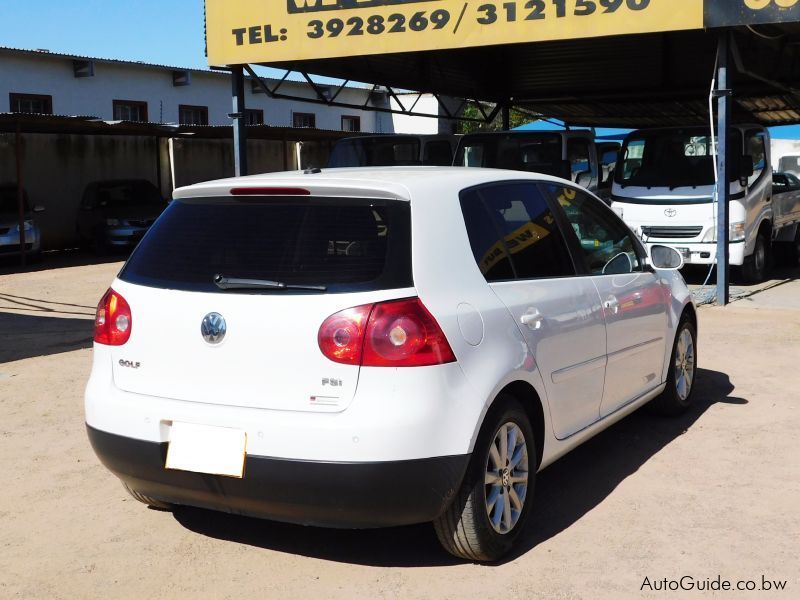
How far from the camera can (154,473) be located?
3994 mm

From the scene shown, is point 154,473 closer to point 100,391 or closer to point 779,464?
point 100,391

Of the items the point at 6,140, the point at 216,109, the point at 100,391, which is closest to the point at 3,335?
the point at 100,391

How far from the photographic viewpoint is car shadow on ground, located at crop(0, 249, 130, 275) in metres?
19.0

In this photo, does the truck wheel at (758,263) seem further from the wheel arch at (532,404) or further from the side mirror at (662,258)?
the wheel arch at (532,404)

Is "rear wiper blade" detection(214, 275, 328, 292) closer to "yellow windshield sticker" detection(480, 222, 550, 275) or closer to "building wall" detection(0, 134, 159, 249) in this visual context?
"yellow windshield sticker" detection(480, 222, 550, 275)

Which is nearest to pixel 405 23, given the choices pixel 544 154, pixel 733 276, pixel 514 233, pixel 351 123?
pixel 544 154

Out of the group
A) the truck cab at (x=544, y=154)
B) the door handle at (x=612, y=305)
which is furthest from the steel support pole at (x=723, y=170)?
the door handle at (x=612, y=305)

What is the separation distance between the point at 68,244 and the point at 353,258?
21.2 metres

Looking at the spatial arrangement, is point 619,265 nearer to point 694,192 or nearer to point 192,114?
point 694,192

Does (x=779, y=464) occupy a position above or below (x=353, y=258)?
below

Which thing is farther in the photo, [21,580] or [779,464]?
[779,464]

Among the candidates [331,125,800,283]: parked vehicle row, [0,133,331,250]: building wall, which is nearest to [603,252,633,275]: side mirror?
[331,125,800,283]: parked vehicle row

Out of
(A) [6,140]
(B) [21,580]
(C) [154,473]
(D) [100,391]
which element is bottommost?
(B) [21,580]

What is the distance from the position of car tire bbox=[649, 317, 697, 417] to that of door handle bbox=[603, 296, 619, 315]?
3.77 ft
